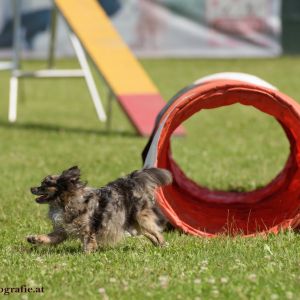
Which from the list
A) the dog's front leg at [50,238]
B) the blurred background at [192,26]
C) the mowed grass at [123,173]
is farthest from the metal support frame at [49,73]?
the blurred background at [192,26]

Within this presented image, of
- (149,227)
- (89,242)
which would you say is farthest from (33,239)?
(149,227)

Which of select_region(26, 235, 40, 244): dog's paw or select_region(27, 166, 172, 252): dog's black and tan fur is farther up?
select_region(27, 166, 172, 252): dog's black and tan fur

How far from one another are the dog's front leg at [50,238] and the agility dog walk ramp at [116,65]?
6.77m

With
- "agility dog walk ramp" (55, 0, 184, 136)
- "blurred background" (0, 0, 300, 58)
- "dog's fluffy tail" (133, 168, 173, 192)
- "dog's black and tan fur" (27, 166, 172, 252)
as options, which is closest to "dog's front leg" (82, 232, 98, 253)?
"dog's black and tan fur" (27, 166, 172, 252)

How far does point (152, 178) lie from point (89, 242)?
2.22 ft

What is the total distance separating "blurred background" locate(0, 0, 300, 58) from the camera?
82.6 feet

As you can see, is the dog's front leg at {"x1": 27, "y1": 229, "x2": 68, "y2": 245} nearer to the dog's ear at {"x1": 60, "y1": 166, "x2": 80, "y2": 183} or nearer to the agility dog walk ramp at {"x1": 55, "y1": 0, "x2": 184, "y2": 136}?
the dog's ear at {"x1": 60, "y1": 166, "x2": 80, "y2": 183}

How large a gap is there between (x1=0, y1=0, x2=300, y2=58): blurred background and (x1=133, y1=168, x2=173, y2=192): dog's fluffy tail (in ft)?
63.2

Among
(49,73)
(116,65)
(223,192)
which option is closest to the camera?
(223,192)

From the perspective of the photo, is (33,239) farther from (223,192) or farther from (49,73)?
(49,73)

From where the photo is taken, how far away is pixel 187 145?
1213 centimetres

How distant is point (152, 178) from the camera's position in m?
6.25

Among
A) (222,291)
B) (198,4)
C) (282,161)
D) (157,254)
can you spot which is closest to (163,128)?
(157,254)

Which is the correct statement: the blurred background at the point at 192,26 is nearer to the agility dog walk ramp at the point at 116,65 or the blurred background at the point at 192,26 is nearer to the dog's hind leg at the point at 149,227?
the agility dog walk ramp at the point at 116,65
